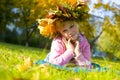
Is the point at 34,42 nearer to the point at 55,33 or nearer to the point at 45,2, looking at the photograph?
the point at 45,2

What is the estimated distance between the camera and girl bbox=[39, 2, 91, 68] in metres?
5.99

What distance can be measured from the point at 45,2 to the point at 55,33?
3532cm

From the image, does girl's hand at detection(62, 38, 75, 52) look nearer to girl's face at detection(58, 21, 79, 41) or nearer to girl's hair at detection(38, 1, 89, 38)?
girl's face at detection(58, 21, 79, 41)

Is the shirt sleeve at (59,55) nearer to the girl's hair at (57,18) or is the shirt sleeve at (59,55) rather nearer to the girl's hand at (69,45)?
the girl's hand at (69,45)

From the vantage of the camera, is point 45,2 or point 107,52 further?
point 107,52

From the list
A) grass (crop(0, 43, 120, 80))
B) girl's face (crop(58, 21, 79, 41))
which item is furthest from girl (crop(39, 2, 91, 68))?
grass (crop(0, 43, 120, 80))

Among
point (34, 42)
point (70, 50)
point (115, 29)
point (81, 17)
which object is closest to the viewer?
point (70, 50)

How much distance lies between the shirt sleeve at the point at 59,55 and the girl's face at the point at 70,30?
0.64 feet

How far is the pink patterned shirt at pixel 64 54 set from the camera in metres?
5.91

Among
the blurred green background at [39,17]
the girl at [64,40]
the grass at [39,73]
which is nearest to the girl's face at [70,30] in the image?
the girl at [64,40]

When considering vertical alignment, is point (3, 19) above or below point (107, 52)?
above

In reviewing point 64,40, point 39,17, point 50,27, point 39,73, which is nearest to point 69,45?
point 64,40

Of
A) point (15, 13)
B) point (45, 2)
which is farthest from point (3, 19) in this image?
point (45, 2)

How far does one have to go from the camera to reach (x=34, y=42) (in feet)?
210
